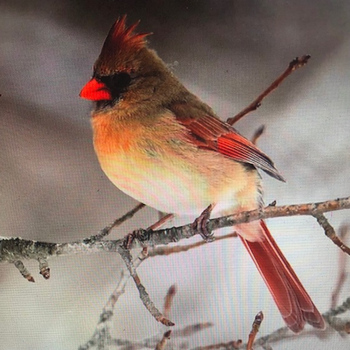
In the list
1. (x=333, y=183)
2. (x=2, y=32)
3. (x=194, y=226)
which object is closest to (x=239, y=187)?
(x=194, y=226)

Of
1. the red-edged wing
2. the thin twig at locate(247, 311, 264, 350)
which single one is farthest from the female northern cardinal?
the thin twig at locate(247, 311, 264, 350)

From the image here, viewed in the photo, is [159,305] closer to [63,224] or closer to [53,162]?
[63,224]

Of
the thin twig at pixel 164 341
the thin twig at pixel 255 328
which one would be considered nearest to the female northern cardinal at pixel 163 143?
the thin twig at pixel 255 328

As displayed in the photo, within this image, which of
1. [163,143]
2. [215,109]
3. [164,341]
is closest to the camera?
[163,143]

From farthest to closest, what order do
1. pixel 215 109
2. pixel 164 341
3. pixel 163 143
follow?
1. pixel 164 341
2. pixel 215 109
3. pixel 163 143

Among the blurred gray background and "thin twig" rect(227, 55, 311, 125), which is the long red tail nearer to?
the blurred gray background

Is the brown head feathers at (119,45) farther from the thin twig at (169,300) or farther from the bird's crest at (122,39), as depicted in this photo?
the thin twig at (169,300)

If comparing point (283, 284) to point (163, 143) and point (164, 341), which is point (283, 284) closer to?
point (164, 341)

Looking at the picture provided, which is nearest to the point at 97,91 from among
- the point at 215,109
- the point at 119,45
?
the point at 119,45
